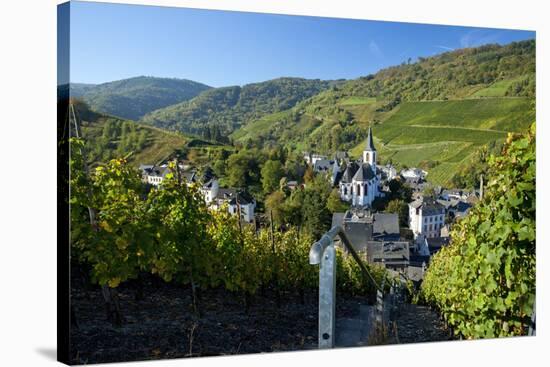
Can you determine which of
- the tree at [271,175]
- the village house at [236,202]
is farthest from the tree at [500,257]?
the village house at [236,202]

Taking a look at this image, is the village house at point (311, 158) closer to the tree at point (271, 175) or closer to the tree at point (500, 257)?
the tree at point (271, 175)

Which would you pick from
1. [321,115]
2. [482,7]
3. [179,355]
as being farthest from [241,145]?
[482,7]

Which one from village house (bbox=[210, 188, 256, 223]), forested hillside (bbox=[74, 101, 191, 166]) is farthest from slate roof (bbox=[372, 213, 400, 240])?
forested hillside (bbox=[74, 101, 191, 166])

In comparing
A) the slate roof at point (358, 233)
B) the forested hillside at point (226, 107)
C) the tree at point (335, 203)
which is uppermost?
the forested hillside at point (226, 107)

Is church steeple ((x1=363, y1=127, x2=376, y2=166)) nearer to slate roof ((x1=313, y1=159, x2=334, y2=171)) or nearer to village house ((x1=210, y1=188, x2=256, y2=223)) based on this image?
slate roof ((x1=313, y1=159, x2=334, y2=171))

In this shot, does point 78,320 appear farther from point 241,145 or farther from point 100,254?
point 241,145

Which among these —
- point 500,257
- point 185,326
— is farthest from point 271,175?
point 500,257
